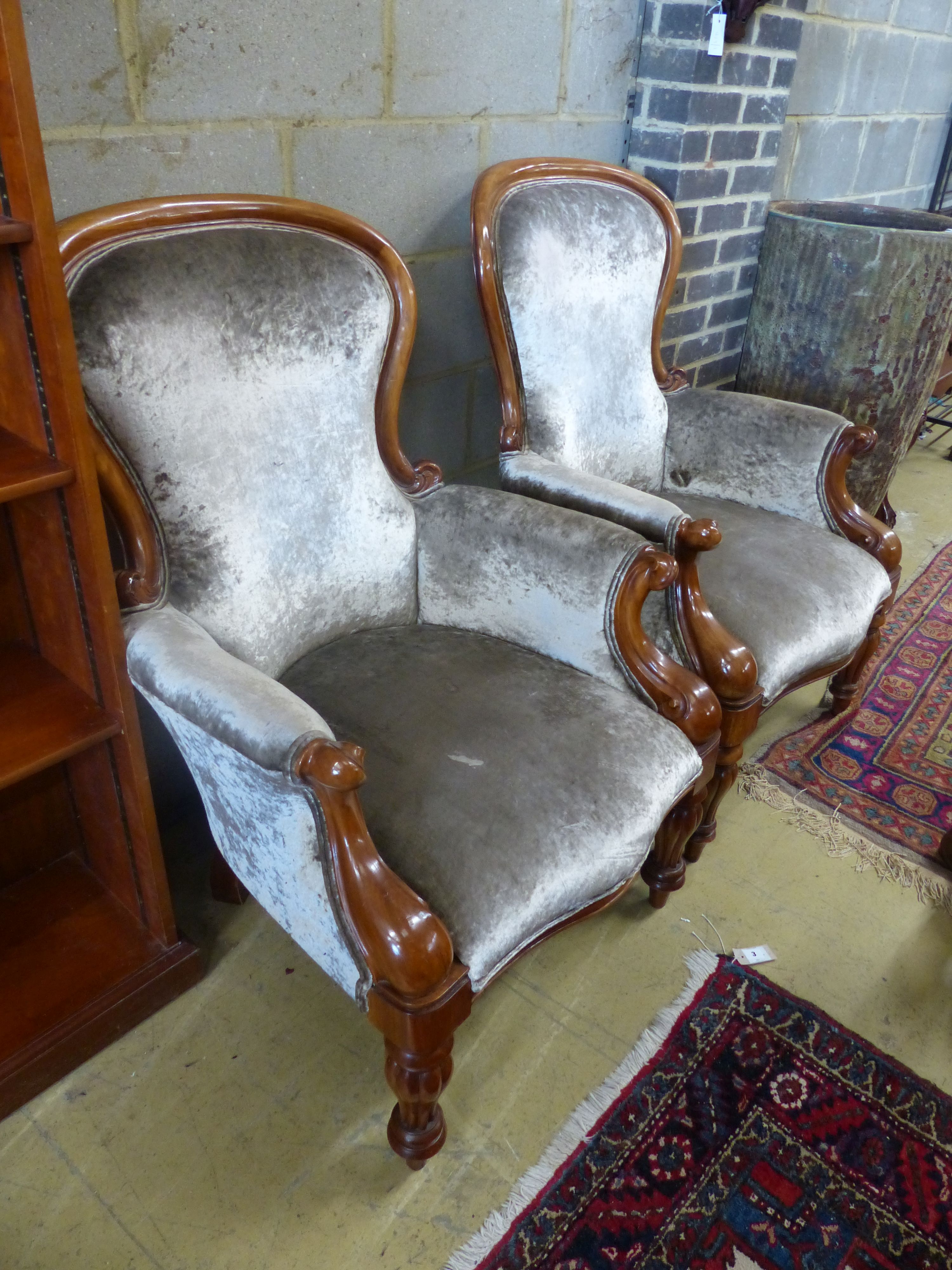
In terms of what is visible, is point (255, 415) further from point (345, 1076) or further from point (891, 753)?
point (891, 753)

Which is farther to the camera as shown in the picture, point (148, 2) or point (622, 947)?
point (622, 947)

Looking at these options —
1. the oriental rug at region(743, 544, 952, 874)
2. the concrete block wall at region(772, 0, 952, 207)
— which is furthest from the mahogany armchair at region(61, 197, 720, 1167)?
the concrete block wall at region(772, 0, 952, 207)

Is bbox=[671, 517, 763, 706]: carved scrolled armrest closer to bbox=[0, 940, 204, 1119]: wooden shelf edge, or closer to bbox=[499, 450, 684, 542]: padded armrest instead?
bbox=[499, 450, 684, 542]: padded armrest

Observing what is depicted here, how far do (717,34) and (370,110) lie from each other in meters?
0.80

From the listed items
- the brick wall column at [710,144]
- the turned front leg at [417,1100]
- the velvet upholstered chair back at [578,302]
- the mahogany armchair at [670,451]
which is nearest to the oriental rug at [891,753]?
the mahogany armchair at [670,451]

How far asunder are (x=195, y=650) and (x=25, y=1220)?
688 mm

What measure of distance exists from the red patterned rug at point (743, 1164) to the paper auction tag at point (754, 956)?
79 mm

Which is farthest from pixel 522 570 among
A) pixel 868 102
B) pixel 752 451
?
pixel 868 102

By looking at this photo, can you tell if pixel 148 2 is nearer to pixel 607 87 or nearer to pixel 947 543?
pixel 607 87

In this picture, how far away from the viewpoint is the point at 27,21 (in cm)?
99

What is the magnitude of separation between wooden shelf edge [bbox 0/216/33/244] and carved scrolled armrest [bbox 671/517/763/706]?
87 centimetres

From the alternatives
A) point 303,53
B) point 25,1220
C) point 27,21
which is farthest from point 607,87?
point 25,1220

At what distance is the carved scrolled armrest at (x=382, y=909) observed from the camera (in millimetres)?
865

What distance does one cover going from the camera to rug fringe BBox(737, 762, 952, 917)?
60.7 inches
